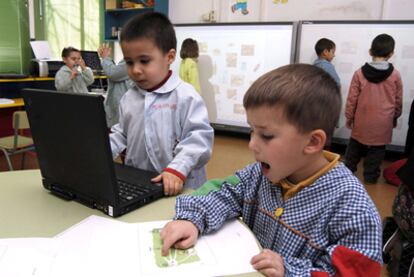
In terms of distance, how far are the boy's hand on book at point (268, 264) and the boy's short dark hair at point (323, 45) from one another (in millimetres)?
3625

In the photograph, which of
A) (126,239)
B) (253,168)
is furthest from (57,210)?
(253,168)

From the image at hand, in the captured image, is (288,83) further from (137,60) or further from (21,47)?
(21,47)

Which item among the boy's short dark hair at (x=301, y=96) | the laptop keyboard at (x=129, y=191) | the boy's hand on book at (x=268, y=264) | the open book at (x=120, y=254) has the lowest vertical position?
the open book at (x=120, y=254)

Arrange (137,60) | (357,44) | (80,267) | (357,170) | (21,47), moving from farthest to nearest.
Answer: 1. (21,47)
2. (357,44)
3. (357,170)
4. (137,60)
5. (80,267)

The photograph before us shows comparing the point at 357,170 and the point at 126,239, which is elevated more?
the point at 126,239

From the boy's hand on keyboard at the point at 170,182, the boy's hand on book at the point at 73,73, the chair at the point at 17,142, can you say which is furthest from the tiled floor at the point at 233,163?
the boy's hand on keyboard at the point at 170,182

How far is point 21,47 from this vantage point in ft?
14.5

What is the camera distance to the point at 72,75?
148 inches

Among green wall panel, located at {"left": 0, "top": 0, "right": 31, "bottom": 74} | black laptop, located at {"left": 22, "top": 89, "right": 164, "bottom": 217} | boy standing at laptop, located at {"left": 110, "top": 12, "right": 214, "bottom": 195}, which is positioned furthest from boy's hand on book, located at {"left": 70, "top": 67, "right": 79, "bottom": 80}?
black laptop, located at {"left": 22, "top": 89, "right": 164, "bottom": 217}

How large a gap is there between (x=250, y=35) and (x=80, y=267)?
4371 mm

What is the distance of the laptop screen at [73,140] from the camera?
28.3 inches

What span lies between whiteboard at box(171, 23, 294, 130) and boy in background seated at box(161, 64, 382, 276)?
3.81 metres

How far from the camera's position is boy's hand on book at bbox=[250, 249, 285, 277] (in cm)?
64

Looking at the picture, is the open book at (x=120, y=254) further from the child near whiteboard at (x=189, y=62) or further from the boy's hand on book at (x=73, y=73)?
the child near whiteboard at (x=189, y=62)
